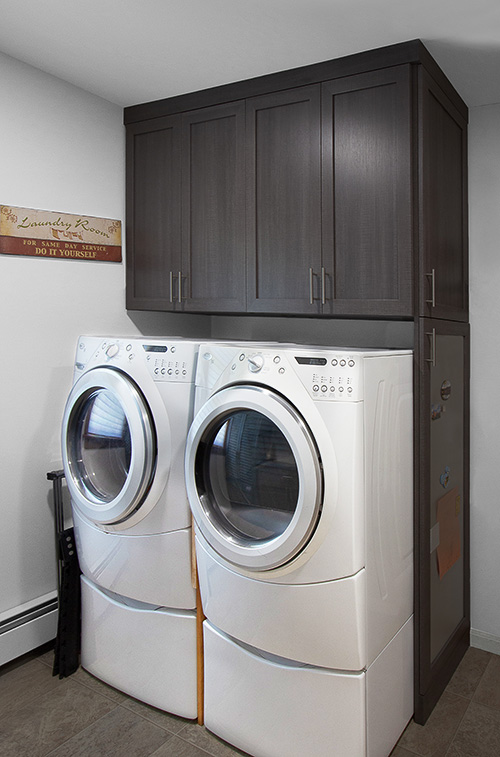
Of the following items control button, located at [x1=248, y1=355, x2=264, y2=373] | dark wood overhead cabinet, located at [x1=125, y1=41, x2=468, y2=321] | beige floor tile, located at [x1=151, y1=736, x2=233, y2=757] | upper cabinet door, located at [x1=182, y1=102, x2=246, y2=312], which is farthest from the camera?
upper cabinet door, located at [x1=182, y1=102, x2=246, y2=312]

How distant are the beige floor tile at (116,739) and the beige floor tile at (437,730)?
0.86 m

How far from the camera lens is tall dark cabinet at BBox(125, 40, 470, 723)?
215 cm

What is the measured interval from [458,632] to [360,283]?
5.18 feet

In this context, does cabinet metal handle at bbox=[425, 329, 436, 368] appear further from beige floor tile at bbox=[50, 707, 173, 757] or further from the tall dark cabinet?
beige floor tile at bbox=[50, 707, 173, 757]

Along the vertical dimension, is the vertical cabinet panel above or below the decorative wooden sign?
below

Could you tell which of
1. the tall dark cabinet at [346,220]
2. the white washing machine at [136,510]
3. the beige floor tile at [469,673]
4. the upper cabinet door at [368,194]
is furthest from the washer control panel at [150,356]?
the beige floor tile at [469,673]

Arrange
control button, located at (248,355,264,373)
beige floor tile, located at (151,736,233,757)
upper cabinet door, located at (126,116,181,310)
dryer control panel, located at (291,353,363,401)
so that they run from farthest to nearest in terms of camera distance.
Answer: upper cabinet door, located at (126,116,181,310) < beige floor tile, located at (151,736,233,757) < control button, located at (248,355,264,373) < dryer control panel, located at (291,353,363,401)

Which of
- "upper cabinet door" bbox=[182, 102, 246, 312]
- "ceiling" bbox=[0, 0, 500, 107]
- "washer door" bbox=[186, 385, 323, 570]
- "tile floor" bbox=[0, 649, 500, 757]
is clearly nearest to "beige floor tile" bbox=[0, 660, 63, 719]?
"tile floor" bbox=[0, 649, 500, 757]

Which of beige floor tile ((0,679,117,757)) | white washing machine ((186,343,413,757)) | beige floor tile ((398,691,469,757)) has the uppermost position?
white washing machine ((186,343,413,757))

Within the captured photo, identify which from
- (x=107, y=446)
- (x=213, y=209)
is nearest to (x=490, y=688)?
(x=107, y=446)

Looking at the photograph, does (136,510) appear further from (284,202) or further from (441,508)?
(284,202)

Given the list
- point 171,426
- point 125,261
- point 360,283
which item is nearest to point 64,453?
point 171,426

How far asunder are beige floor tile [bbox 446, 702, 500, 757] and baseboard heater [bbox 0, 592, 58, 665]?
1.68 metres

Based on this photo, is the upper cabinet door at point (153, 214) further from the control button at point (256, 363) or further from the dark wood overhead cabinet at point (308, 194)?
the control button at point (256, 363)
